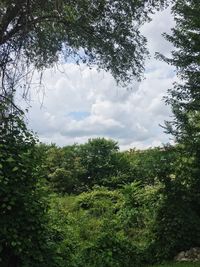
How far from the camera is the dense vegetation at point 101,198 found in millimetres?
6930

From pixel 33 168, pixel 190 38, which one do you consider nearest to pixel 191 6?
pixel 190 38

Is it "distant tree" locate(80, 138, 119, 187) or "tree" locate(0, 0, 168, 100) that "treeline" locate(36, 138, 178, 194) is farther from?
"tree" locate(0, 0, 168, 100)

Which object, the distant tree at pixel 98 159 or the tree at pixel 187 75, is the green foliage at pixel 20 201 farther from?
the distant tree at pixel 98 159

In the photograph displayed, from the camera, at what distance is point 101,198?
47.4 feet

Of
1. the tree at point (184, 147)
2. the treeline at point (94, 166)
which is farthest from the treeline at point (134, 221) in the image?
the treeline at point (94, 166)

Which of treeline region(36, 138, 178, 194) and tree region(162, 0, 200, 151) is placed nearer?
tree region(162, 0, 200, 151)

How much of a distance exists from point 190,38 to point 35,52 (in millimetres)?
3630

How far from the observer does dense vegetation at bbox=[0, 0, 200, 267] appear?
22.7ft

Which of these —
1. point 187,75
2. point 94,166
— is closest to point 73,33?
point 187,75

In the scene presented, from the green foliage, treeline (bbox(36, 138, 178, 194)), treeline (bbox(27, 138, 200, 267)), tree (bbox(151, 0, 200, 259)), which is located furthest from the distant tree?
the green foliage

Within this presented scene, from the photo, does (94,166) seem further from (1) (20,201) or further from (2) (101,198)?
(1) (20,201)

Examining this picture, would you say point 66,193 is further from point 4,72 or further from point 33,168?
point 33,168

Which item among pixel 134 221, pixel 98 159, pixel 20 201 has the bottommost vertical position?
pixel 20 201

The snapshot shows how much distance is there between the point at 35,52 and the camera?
11109 mm
